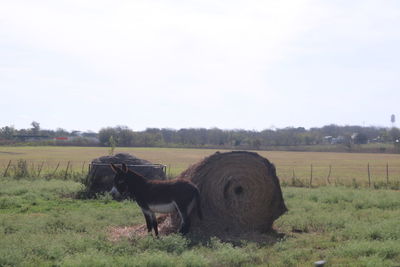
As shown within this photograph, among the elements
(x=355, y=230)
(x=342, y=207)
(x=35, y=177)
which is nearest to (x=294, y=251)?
(x=355, y=230)

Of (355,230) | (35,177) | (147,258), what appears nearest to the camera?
(147,258)

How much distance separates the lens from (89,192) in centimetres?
2123

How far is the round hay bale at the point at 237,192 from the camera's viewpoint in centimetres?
1301

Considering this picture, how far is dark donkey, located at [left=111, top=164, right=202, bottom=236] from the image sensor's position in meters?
11.8

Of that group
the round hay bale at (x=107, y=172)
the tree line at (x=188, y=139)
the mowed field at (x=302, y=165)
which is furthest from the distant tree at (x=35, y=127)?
the round hay bale at (x=107, y=172)

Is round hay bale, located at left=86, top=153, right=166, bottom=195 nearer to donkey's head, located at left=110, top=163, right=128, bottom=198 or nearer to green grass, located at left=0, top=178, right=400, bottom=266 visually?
green grass, located at left=0, top=178, right=400, bottom=266

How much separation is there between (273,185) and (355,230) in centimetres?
231

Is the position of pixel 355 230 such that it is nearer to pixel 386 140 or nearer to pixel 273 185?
pixel 273 185

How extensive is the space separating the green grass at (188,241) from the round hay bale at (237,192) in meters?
0.82

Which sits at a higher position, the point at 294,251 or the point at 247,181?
the point at 247,181

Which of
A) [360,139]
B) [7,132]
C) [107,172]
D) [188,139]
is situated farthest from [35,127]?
[107,172]

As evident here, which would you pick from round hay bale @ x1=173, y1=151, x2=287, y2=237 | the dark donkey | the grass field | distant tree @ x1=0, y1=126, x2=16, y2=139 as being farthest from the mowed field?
distant tree @ x1=0, y1=126, x2=16, y2=139

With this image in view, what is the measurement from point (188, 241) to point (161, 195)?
1.30 metres

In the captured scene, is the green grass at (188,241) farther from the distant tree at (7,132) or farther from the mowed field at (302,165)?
the distant tree at (7,132)
